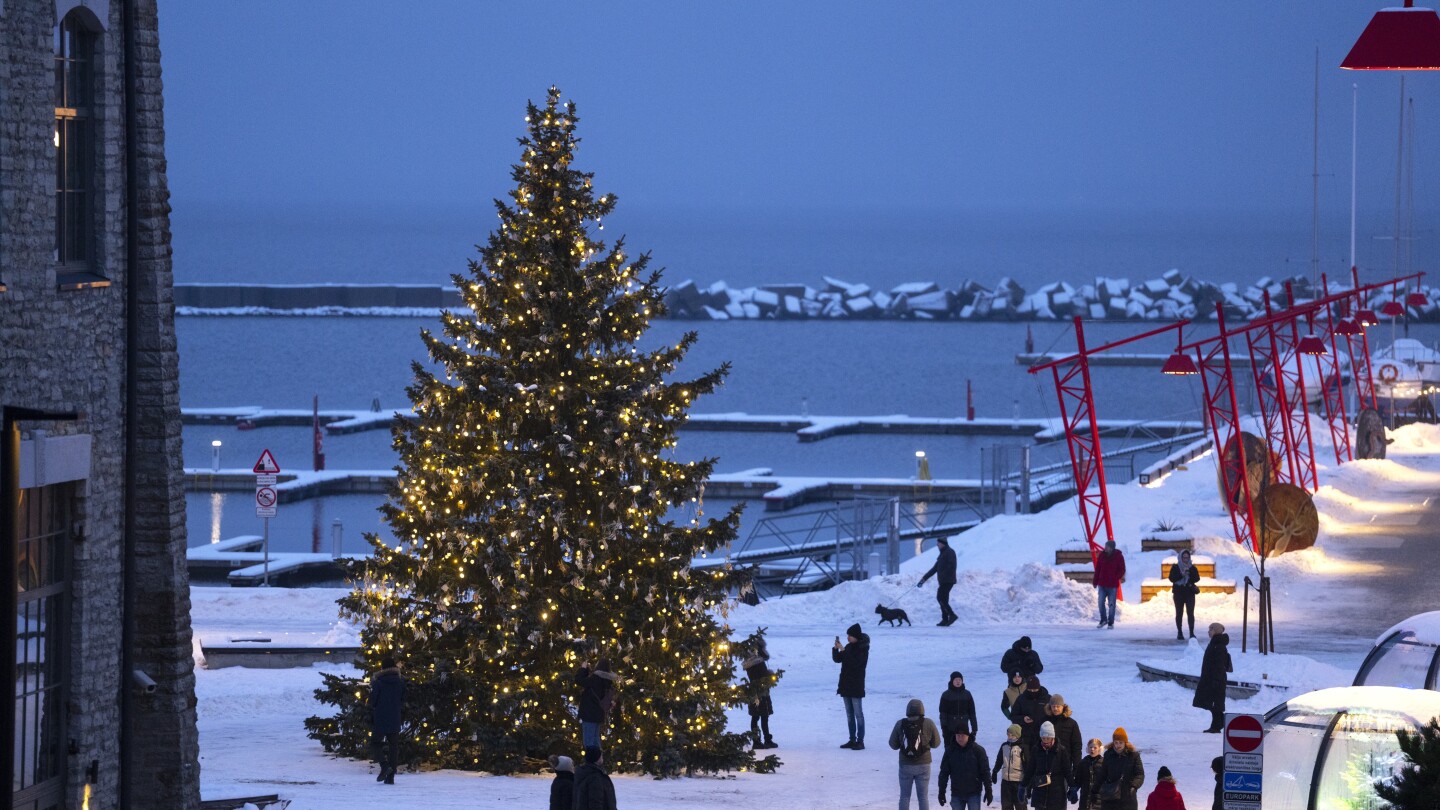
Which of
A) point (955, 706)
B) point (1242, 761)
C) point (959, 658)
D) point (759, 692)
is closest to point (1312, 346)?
point (959, 658)

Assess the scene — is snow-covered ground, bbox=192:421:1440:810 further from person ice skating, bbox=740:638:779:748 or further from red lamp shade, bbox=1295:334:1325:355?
red lamp shade, bbox=1295:334:1325:355

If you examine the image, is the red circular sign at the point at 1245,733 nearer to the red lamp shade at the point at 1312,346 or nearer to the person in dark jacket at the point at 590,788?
the person in dark jacket at the point at 590,788

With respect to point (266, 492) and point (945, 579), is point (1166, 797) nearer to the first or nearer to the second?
point (945, 579)

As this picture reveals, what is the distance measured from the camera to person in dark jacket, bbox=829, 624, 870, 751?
19.7 meters

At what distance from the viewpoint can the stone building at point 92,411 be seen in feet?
41.9

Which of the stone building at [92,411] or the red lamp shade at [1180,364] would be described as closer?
the stone building at [92,411]

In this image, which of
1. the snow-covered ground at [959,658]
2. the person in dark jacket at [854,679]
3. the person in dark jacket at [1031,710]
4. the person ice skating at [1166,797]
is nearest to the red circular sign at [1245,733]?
the person ice skating at [1166,797]

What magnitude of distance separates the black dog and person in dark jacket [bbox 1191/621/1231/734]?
359 inches

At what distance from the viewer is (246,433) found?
9306 centimetres

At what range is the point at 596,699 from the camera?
17.1 metres

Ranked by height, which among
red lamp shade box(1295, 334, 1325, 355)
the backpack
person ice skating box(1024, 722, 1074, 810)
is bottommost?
person ice skating box(1024, 722, 1074, 810)

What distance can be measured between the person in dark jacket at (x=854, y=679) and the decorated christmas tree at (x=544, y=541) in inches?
71.2

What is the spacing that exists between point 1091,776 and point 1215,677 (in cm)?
501

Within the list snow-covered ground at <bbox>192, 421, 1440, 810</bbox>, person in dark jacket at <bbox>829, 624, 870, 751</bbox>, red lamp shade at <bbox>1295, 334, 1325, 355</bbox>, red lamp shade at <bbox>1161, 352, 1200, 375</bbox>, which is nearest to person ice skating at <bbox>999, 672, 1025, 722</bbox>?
snow-covered ground at <bbox>192, 421, 1440, 810</bbox>
